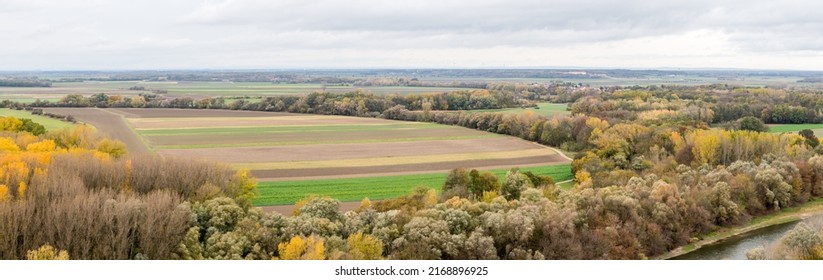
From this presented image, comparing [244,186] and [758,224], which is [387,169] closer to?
[244,186]

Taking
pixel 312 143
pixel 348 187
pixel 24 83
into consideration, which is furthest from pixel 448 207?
pixel 24 83

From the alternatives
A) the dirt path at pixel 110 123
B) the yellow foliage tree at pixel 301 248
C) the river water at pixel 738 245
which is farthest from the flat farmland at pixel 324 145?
the yellow foliage tree at pixel 301 248

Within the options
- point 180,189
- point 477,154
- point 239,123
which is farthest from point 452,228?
point 239,123

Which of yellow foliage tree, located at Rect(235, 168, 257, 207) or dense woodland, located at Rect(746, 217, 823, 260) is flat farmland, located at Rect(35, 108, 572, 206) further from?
dense woodland, located at Rect(746, 217, 823, 260)

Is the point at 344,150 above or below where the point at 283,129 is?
below

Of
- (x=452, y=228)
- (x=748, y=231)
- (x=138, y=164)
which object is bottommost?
(x=748, y=231)

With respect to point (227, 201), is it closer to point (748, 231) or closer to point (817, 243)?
point (817, 243)

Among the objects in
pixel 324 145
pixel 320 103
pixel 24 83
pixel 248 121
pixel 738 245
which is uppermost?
pixel 24 83
